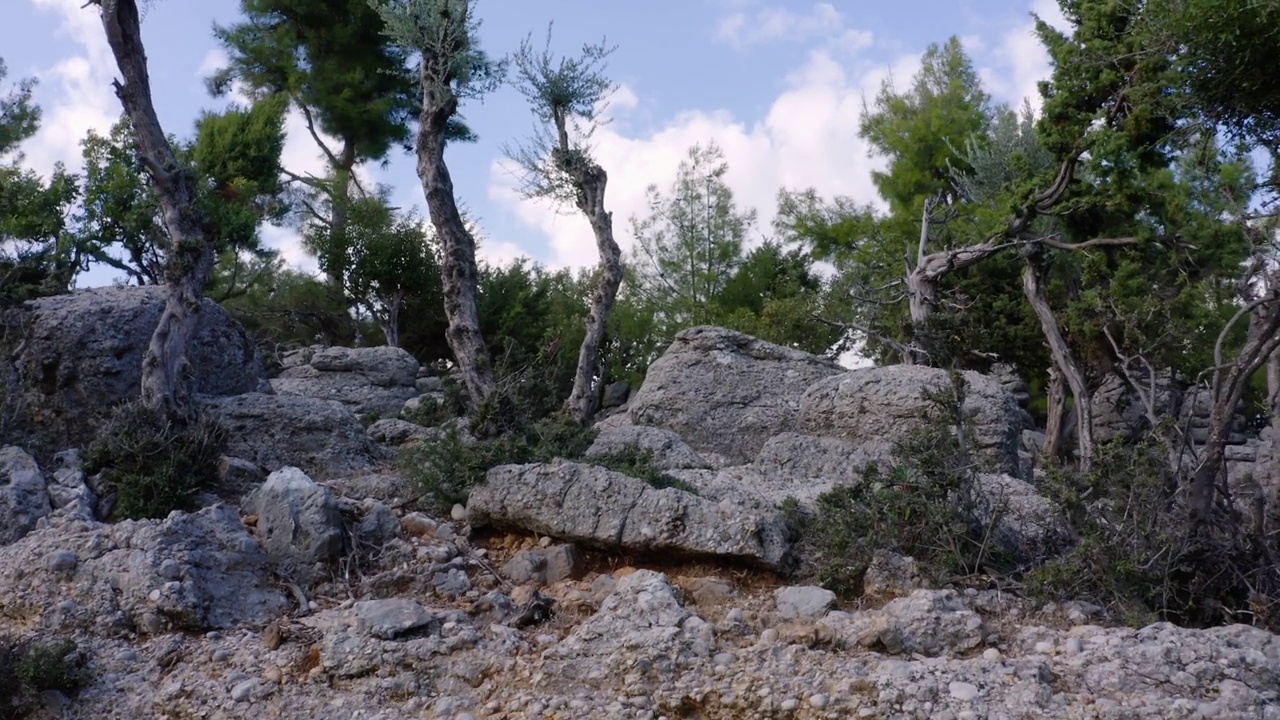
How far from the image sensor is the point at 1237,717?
177 inches

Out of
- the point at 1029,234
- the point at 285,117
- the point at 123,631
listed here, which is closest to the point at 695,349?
the point at 1029,234

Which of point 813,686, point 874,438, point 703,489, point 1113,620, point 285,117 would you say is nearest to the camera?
point 813,686

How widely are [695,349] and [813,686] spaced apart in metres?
7.32

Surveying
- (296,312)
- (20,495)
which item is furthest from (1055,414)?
(20,495)

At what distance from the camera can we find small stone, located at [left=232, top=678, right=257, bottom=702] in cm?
545

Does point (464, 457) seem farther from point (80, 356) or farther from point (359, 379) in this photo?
point (359, 379)

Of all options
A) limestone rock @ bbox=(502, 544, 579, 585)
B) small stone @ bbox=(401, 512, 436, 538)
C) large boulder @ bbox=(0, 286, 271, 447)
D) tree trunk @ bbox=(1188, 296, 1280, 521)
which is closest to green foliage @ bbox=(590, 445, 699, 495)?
limestone rock @ bbox=(502, 544, 579, 585)

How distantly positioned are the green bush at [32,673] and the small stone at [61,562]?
2.39 ft

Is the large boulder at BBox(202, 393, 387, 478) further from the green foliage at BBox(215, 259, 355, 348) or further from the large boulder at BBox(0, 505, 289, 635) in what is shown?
the green foliage at BBox(215, 259, 355, 348)

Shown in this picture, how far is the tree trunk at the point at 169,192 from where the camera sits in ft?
29.4

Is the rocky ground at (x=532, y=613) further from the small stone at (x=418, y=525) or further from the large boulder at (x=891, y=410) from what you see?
the large boulder at (x=891, y=410)

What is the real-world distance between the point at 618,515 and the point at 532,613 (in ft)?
3.01

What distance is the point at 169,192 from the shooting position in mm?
9297

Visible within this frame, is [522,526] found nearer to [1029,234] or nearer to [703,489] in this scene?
[703,489]
